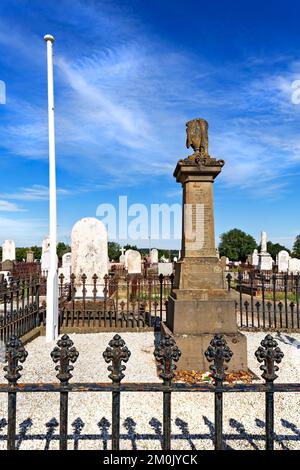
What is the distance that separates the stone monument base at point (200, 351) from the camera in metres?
4.89

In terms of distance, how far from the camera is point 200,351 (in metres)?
4.91

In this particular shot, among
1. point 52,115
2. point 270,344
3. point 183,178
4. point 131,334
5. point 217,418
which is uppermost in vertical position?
point 52,115

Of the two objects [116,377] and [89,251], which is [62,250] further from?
[116,377]

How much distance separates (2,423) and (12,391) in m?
1.88

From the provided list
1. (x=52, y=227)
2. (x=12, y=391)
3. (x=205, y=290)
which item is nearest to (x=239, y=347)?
(x=205, y=290)

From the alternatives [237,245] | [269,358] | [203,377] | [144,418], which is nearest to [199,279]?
[203,377]

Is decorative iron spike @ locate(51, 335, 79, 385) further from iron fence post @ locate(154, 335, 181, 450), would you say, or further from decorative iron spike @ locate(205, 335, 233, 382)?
decorative iron spike @ locate(205, 335, 233, 382)

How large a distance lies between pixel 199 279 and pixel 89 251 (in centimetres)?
581

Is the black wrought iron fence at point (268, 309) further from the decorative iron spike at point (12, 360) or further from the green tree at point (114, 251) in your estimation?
the green tree at point (114, 251)

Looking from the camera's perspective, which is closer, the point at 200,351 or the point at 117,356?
the point at 117,356

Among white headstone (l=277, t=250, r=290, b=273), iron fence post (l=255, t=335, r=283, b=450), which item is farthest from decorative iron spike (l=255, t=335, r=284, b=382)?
white headstone (l=277, t=250, r=290, b=273)

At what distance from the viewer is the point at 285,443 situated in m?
2.96

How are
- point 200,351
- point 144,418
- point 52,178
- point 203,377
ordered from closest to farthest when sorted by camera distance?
point 144,418 < point 203,377 < point 200,351 < point 52,178

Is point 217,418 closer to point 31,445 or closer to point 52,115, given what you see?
point 31,445
